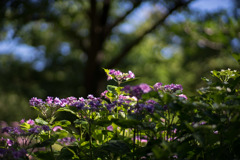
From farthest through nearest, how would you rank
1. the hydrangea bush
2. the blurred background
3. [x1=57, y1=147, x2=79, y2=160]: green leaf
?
the blurred background → [x1=57, y1=147, x2=79, y2=160]: green leaf → the hydrangea bush

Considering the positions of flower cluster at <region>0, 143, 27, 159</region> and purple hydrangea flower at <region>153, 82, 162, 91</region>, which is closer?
flower cluster at <region>0, 143, 27, 159</region>

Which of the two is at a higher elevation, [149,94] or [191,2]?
[191,2]

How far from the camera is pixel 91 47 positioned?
8180mm

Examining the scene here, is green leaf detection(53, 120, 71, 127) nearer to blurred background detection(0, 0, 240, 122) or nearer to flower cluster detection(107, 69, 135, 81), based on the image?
flower cluster detection(107, 69, 135, 81)

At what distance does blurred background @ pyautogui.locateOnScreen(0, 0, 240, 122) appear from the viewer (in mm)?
7223

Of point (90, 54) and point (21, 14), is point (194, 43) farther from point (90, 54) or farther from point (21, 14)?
point (21, 14)

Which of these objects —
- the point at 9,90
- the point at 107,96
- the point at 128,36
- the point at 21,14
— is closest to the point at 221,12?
the point at 21,14

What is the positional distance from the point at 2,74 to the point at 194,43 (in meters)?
10.9

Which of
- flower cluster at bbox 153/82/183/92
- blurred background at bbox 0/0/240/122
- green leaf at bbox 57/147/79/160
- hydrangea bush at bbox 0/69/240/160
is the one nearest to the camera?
hydrangea bush at bbox 0/69/240/160

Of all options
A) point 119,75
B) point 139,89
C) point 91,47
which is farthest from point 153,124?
point 91,47

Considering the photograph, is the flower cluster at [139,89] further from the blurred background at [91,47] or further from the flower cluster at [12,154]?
the blurred background at [91,47]

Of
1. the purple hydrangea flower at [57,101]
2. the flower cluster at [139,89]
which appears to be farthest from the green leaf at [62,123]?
the flower cluster at [139,89]

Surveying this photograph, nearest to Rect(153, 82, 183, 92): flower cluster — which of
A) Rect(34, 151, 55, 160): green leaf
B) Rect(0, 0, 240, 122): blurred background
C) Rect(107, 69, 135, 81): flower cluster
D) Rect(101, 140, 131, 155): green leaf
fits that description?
Rect(107, 69, 135, 81): flower cluster

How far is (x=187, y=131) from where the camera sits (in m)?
1.42
